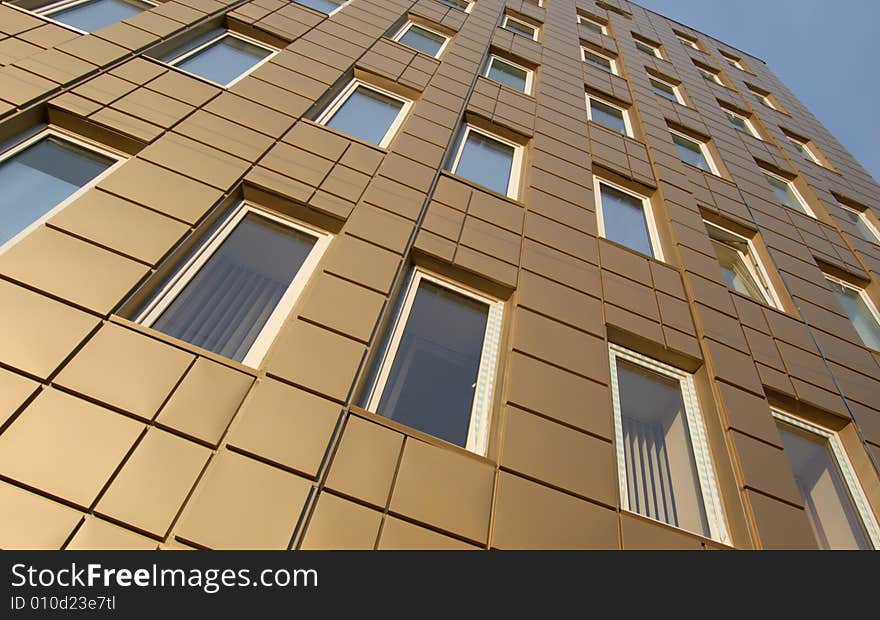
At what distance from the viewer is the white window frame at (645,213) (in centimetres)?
859

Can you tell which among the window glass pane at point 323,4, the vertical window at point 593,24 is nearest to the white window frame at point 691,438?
the window glass pane at point 323,4

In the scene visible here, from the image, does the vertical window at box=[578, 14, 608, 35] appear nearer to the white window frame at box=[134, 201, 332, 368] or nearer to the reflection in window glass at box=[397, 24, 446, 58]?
the reflection in window glass at box=[397, 24, 446, 58]

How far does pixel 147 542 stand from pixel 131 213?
3.10 m

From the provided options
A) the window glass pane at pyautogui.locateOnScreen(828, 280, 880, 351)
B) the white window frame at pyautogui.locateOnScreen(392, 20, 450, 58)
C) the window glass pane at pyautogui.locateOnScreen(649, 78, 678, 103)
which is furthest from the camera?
the window glass pane at pyautogui.locateOnScreen(649, 78, 678, 103)

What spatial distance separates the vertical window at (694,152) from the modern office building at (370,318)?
2.87 meters

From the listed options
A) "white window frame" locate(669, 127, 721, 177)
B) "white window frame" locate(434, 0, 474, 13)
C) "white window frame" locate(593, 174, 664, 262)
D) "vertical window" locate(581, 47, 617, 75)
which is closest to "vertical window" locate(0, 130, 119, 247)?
"white window frame" locate(593, 174, 664, 262)

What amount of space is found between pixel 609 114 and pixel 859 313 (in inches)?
280

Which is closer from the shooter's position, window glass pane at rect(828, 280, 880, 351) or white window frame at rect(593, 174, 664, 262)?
white window frame at rect(593, 174, 664, 262)

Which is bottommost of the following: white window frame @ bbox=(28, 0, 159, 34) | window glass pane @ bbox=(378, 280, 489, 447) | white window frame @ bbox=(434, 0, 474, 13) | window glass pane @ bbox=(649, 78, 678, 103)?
window glass pane @ bbox=(378, 280, 489, 447)

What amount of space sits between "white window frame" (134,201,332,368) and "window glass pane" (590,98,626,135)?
9250mm

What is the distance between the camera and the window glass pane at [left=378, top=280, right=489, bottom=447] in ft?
15.4

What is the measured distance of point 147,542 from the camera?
9.96ft
